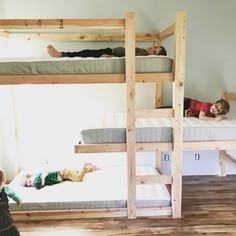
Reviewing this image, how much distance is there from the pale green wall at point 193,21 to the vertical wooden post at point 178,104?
1.08 meters

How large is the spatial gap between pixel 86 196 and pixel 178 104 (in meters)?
1.14

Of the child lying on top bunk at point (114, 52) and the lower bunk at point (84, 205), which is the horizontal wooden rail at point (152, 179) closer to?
the lower bunk at point (84, 205)

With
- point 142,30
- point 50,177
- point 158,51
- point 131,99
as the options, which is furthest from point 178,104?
point 50,177

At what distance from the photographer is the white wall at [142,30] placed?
3139mm

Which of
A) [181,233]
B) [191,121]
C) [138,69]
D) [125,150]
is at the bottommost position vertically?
[181,233]

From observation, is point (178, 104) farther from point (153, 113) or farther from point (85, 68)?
point (85, 68)

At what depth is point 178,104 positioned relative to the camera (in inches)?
90.0

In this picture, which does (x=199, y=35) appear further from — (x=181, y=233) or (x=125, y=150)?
(x=181, y=233)

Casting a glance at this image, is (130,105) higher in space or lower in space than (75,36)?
lower


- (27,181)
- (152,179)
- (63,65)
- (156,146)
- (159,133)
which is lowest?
(27,181)

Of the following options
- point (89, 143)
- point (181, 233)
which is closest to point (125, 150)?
point (89, 143)

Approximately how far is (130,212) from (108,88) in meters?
1.43

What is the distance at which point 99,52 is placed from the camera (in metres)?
2.89

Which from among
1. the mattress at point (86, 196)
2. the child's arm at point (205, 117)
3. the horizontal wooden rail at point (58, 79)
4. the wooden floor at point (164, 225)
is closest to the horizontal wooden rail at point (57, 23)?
the horizontal wooden rail at point (58, 79)
